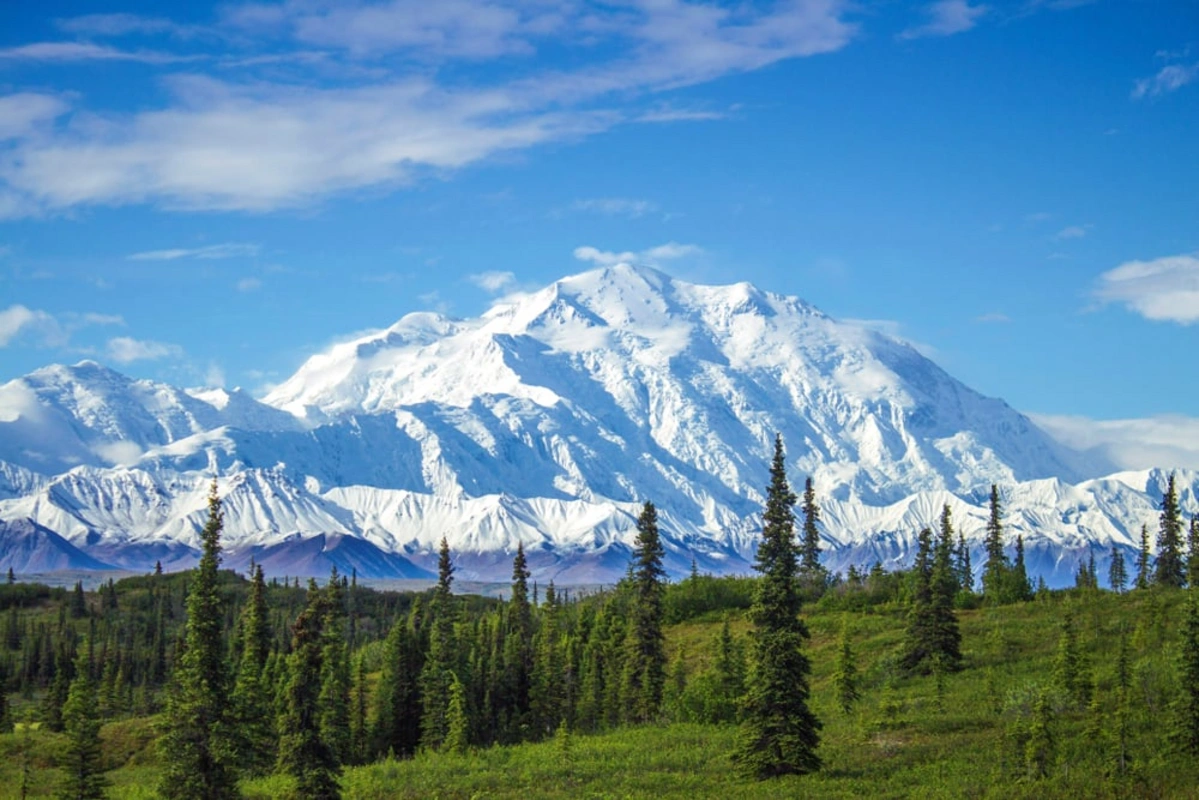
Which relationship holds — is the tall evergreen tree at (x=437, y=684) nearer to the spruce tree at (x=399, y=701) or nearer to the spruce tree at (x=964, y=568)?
the spruce tree at (x=399, y=701)

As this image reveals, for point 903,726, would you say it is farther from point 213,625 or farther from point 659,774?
point 213,625

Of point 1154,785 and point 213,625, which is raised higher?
point 213,625

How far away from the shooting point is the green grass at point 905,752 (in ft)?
161

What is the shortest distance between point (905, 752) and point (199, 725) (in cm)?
3031

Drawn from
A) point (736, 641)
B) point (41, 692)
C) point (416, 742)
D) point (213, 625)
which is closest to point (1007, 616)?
point (736, 641)

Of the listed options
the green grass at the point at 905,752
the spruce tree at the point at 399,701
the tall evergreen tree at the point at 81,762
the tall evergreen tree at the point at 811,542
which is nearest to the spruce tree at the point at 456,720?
the spruce tree at the point at 399,701

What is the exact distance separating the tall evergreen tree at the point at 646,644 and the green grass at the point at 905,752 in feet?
20.2

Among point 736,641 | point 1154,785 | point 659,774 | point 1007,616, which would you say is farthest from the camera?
point 736,641

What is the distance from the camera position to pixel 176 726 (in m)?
51.1

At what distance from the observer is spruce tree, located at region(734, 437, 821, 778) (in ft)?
176

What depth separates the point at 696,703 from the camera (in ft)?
261

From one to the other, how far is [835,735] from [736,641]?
138 ft

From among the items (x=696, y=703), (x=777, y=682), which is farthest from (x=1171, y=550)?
(x=777, y=682)

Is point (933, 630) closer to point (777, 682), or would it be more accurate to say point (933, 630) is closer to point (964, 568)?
point (777, 682)
